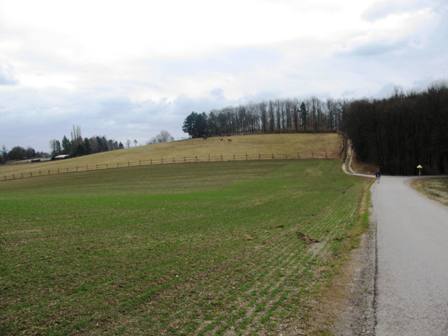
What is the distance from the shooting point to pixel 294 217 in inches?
819

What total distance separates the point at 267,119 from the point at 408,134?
3861 inches

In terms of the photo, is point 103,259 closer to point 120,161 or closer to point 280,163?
point 280,163

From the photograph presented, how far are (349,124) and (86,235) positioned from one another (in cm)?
7746

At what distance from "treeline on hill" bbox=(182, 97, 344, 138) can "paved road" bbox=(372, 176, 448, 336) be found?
134m

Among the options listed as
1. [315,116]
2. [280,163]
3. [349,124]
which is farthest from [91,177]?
[315,116]

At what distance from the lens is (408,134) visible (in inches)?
2940

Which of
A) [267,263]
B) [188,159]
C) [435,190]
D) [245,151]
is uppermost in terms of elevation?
[245,151]

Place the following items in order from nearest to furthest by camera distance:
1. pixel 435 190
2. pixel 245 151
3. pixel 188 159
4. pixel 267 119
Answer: pixel 435 190, pixel 188 159, pixel 245 151, pixel 267 119

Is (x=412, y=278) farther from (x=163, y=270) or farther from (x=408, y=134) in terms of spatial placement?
(x=408, y=134)

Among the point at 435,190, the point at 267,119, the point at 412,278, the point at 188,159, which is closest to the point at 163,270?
the point at 412,278

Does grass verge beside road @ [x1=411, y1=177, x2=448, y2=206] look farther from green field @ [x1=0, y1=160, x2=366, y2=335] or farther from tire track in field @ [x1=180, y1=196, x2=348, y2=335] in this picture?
tire track in field @ [x1=180, y1=196, x2=348, y2=335]

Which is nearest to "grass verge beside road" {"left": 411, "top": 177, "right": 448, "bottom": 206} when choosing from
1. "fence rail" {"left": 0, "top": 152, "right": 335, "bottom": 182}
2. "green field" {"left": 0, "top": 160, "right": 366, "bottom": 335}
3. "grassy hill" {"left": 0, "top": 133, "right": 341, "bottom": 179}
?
"green field" {"left": 0, "top": 160, "right": 366, "bottom": 335}

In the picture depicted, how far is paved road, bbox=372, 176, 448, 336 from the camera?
6656 millimetres

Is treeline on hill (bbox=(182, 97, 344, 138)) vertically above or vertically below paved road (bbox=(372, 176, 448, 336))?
above
